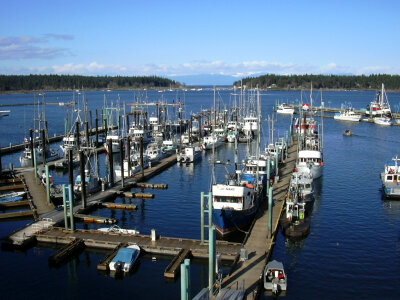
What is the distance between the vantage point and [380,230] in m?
42.8

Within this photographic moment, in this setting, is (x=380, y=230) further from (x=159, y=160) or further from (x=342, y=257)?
(x=159, y=160)

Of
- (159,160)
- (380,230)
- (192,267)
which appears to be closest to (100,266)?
(192,267)

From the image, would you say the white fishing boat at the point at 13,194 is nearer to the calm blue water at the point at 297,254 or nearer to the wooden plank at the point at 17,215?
the wooden plank at the point at 17,215

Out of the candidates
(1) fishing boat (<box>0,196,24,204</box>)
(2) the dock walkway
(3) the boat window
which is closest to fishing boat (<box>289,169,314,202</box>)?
(3) the boat window

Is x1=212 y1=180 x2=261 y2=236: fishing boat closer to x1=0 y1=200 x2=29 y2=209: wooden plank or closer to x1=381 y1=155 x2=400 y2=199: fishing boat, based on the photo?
x1=381 y1=155 x2=400 y2=199: fishing boat

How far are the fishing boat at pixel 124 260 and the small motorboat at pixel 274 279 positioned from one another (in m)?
9.82

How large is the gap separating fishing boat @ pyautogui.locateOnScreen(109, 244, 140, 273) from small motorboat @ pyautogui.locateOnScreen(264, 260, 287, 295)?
9824 millimetres

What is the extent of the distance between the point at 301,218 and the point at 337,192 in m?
16.2

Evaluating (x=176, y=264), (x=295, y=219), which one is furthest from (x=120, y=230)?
(x=295, y=219)

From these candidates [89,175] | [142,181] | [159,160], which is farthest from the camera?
[159,160]

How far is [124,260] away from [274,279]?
10.8 meters

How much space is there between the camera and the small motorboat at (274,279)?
2942 cm

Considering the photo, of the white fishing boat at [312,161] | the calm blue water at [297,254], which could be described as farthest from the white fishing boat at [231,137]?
the white fishing boat at [312,161]

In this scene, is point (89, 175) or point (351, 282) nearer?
point (351, 282)
